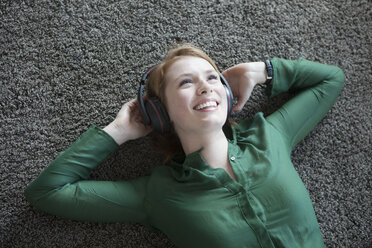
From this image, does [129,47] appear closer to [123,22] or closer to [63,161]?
[123,22]

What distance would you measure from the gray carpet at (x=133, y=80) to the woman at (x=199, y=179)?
150mm

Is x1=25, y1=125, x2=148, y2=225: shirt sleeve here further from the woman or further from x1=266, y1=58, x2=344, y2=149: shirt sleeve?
x1=266, y1=58, x2=344, y2=149: shirt sleeve

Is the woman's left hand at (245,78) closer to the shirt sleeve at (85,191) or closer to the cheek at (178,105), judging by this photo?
the cheek at (178,105)

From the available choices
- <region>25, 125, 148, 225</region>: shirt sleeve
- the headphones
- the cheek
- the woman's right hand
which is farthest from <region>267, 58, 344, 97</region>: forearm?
<region>25, 125, 148, 225</region>: shirt sleeve

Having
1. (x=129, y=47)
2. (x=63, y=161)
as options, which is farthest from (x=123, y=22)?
(x=63, y=161)

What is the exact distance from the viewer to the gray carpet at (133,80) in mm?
1233

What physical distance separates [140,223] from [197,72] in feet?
2.06

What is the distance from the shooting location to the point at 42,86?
1.29 m

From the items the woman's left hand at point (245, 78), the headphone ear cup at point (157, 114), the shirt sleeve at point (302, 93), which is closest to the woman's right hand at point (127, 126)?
the headphone ear cup at point (157, 114)

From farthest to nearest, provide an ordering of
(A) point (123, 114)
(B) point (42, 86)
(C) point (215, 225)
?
(B) point (42, 86)
(A) point (123, 114)
(C) point (215, 225)

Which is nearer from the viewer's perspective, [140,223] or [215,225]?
[215,225]

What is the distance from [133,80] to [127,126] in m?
0.26

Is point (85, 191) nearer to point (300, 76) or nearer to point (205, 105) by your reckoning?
point (205, 105)

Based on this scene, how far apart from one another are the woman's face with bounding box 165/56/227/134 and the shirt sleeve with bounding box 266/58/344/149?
30cm
